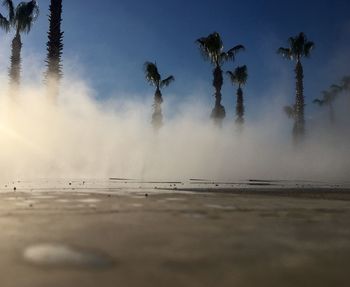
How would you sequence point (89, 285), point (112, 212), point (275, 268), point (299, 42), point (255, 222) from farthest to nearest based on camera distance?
point (299, 42)
point (112, 212)
point (255, 222)
point (275, 268)
point (89, 285)

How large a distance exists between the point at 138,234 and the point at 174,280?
3.61 ft

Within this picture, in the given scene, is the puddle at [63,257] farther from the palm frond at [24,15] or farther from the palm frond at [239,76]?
the palm frond at [239,76]

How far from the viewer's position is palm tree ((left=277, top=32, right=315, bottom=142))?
3344 centimetres

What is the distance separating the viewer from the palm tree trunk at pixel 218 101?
33.4m

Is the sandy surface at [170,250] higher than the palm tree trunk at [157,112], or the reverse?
the palm tree trunk at [157,112]

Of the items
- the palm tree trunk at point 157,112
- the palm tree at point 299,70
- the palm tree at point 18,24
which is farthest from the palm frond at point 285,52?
the palm tree at point 18,24

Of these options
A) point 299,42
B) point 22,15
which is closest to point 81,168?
point 22,15

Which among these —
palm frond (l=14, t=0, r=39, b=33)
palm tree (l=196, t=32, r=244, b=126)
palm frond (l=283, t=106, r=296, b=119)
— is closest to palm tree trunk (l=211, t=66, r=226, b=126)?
palm tree (l=196, t=32, r=244, b=126)

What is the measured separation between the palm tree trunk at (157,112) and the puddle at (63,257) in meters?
36.5

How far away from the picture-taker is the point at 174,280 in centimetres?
157

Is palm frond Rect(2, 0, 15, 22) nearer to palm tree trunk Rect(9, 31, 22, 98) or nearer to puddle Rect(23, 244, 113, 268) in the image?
palm tree trunk Rect(9, 31, 22, 98)

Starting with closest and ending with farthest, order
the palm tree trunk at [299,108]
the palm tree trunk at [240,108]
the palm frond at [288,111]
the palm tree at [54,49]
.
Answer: the palm tree at [54,49] < the palm tree trunk at [299,108] < the palm tree trunk at [240,108] < the palm frond at [288,111]

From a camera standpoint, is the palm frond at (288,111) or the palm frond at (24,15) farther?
the palm frond at (288,111)

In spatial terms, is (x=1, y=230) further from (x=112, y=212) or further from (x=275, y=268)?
(x=275, y=268)
